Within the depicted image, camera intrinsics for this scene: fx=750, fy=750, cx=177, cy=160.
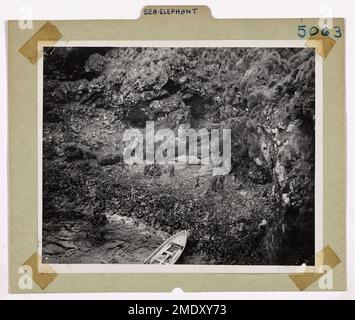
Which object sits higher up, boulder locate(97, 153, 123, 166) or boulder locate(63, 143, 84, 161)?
boulder locate(63, 143, 84, 161)

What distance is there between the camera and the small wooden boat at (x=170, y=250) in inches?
147

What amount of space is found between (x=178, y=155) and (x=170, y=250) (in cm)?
47

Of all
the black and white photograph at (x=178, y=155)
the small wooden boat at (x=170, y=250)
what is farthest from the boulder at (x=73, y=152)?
the small wooden boat at (x=170, y=250)

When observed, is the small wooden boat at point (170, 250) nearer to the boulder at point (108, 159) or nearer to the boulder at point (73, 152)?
the boulder at point (108, 159)

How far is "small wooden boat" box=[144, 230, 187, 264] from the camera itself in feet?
12.3

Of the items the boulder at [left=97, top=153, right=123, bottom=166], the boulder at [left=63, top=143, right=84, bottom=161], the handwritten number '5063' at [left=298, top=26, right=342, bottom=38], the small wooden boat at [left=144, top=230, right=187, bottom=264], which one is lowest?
the small wooden boat at [left=144, top=230, right=187, bottom=264]

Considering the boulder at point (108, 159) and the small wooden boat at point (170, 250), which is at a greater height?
the boulder at point (108, 159)

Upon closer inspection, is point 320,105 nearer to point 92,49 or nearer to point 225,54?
point 225,54

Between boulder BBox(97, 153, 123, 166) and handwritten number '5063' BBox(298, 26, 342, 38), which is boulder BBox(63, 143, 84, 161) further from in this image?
handwritten number '5063' BBox(298, 26, 342, 38)

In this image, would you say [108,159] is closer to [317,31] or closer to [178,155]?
[178,155]

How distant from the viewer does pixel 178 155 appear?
3738 mm

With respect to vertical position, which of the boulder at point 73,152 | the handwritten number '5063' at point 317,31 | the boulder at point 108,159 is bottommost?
the boulder at point 108,159

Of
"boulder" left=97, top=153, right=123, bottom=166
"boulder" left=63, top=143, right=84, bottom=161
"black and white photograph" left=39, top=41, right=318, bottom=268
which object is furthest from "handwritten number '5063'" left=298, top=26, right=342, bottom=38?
"boulder" left=63, top=143, right=84, bottom=161
